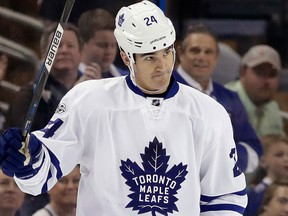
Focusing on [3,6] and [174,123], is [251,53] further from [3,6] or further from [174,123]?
[174,123]

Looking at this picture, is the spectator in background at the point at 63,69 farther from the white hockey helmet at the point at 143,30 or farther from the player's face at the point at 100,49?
the white hockey helmet at the point at 143,30

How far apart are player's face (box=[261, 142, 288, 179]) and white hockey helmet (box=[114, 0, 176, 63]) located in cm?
140

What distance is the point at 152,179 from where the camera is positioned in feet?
10.1

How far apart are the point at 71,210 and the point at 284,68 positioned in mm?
1054

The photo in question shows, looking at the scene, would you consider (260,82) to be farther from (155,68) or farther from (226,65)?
(155,68)

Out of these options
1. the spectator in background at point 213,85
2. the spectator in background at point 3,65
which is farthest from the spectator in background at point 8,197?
the spectator in background at point 213,85

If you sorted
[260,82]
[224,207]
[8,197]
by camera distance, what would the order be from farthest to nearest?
1. [260,82]
2. [8,197]
3. [224,207]

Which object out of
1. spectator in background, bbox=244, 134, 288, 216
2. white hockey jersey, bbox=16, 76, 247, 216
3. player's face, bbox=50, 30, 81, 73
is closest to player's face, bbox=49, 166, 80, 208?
player's face, bbox=50, 30, 81, 73

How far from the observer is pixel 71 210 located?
4.28m

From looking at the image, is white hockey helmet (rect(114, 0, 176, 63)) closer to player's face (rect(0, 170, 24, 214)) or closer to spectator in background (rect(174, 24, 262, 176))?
spectator in background (rect(174, 24, 262, 176))

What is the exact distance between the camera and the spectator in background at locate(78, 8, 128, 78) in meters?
4.32

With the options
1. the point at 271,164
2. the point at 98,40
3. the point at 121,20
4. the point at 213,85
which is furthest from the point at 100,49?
the point at 121,20

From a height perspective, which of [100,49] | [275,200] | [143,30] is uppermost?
[100,49]

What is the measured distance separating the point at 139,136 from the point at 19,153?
386 millimetres
